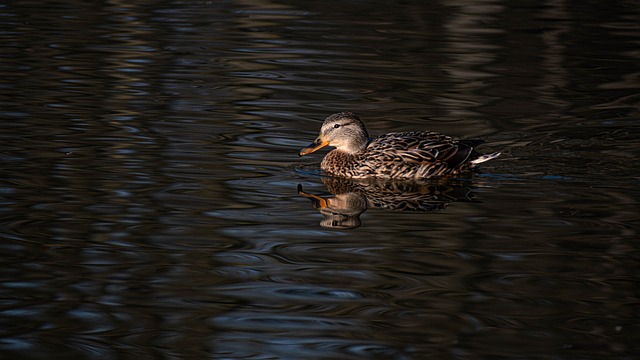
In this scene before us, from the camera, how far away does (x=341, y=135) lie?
430 inches

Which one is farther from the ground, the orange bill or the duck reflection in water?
the orange bill

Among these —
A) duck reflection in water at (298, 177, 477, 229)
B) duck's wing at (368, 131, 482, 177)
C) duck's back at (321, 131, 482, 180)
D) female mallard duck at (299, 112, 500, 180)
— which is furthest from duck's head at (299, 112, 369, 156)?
duck reflection in water at (298, 177, 477, 229)

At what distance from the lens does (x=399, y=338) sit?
623 centimetres

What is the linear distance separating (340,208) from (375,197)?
2.15 ft

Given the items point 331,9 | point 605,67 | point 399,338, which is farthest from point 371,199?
point 331,9

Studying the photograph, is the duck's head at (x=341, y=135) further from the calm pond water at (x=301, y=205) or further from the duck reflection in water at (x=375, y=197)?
the duck reflection in water at (x=375, y=197)

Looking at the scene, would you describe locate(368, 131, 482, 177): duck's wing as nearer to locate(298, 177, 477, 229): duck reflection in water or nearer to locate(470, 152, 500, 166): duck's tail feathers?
locate(470, 152, 500, 166): duck's tail feathers

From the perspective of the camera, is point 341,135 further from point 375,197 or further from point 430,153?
point 375,197

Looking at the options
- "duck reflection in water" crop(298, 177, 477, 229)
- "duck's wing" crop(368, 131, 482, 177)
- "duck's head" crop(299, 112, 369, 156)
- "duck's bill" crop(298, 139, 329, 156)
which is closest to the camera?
"duck reflection in water" crop(298, 177, 477, 229)

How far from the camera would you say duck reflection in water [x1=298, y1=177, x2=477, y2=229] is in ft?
29.3

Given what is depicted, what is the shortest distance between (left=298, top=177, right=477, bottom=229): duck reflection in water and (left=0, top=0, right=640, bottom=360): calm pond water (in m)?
0.03

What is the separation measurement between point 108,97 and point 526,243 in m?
6.74

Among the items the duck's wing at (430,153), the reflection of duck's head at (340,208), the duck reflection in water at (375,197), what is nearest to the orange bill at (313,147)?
the duck reflection in water at (375,197)

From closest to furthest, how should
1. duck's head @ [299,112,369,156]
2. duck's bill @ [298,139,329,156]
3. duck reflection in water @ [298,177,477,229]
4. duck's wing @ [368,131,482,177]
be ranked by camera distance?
duck reflection in water @ [298,177,477,229] < duck's wing @ [368,131,482,177] < duck's bill @ [298,139,329,156] < duck's head @ [299,112,369,156]
